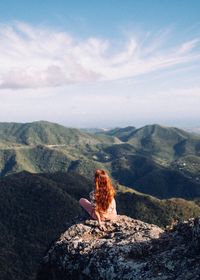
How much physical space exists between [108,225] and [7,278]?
10039 cm

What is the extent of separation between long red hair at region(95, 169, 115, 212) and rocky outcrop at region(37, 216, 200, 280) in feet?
2.79

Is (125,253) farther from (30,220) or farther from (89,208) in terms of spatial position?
(30,220)

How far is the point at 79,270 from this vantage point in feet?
53.4

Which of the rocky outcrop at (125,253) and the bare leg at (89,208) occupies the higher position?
the bare leg at (89,208)

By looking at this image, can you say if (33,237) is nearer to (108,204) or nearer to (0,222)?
(0,222)

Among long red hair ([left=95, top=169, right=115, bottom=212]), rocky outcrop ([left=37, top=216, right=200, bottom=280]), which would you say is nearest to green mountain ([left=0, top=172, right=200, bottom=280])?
long red hair ([left=95, top=169, right=115, bottom=212])

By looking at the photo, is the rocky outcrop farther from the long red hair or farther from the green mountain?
the green mountain

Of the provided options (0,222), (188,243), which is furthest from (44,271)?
(0,222)

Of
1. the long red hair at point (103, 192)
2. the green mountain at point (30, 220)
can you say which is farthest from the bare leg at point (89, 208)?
the green mountain at point (30, 220)

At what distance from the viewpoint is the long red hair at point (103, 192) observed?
18812 millimetres

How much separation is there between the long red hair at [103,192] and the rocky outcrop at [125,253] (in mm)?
849

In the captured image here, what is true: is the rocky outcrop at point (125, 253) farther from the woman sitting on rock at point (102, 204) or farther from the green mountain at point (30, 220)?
the green mountain at point (30, 220)

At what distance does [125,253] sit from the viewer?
1570 cm

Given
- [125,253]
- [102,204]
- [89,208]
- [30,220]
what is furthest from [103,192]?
[30,220]
